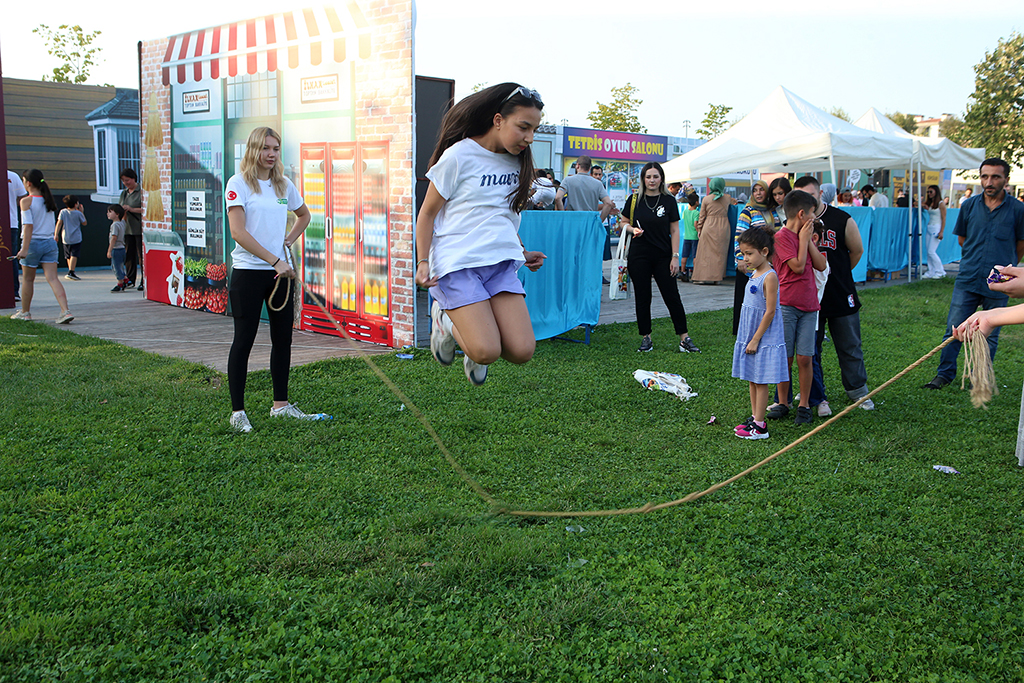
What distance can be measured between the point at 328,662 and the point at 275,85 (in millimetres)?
8091

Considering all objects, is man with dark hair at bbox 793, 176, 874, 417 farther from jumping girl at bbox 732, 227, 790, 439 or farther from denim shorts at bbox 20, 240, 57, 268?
denim shorts at bbox 20, 240, 57, 268

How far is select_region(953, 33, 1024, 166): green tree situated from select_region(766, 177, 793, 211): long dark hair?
941 inches

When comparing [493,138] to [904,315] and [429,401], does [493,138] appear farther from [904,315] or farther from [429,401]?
[904,315]

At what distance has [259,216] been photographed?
16.0ft

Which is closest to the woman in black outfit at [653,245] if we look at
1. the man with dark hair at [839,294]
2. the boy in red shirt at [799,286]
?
the man with dark hair at [839,294]

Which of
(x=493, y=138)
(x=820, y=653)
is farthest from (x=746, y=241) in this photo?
(x=820, y=653)

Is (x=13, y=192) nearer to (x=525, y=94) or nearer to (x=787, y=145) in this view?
(x=525, y=94)

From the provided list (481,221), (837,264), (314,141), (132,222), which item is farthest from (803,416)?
(132,222)

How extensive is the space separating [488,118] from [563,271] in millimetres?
4865

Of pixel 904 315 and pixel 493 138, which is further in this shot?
pixel 904 315

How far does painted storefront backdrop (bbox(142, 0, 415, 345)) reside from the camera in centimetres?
793

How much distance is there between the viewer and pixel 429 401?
5.88 meters

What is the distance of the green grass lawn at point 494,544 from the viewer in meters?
2.59

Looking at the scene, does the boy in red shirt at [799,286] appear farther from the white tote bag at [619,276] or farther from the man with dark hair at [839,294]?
the white tote bag at [619,276]
